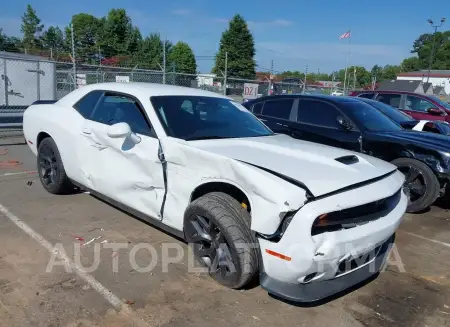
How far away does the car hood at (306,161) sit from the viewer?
2812 millimetres

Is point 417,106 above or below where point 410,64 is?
below

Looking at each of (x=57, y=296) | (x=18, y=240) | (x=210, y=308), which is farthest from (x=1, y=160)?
(x=210, y=308)

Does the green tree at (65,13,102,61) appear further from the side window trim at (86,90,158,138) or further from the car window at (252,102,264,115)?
the side window trim at (86,90,158,138)

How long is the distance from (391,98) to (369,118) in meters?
5.66

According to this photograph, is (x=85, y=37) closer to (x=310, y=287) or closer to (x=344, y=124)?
(x=344, y=124)

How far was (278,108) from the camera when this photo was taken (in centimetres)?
692

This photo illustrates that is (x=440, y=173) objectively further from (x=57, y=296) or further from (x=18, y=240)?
(x=18, y=240)

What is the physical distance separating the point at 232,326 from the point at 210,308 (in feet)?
0.82

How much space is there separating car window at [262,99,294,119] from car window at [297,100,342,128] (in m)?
0.21

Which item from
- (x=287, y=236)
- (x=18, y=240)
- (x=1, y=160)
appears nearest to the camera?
(x=287, y=236)

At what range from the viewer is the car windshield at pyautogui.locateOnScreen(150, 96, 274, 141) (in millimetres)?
3719

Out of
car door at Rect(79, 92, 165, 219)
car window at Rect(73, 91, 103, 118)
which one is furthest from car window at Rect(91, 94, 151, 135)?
car window at Rect(73, 91, 103, 118)

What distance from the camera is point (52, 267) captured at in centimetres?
336

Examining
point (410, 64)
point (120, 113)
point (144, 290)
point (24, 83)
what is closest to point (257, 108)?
point (120, 113)
